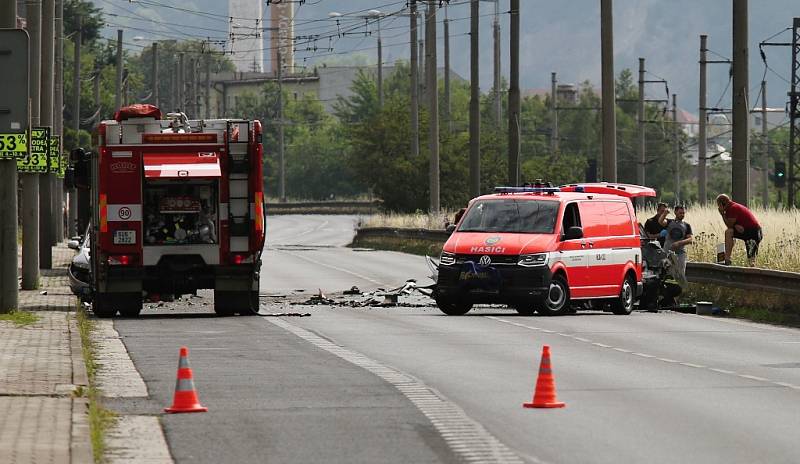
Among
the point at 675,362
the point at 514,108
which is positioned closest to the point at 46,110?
the point at 514,108

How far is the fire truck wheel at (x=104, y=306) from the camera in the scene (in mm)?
25938

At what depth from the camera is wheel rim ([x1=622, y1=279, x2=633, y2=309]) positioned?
93.4 feet

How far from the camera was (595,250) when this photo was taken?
1096 inches

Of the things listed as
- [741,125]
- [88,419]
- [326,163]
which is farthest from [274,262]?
[326,163]

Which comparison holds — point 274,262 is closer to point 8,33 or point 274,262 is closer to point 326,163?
point 8,33

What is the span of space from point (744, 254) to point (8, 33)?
1459 centimetres

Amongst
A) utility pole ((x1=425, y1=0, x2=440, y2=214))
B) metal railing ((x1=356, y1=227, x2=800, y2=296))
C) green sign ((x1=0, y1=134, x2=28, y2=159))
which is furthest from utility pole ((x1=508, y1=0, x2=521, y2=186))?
green sign ((x1=0, y1=134, x2=28, y2=159))

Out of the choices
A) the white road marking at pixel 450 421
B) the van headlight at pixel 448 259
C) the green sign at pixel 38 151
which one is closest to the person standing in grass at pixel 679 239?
the van headlight at pixel 448 259

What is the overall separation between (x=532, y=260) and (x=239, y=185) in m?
4.46

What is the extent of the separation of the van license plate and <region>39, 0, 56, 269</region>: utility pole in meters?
9.96

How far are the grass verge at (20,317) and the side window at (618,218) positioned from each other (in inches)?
366

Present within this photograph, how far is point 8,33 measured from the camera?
21.6m

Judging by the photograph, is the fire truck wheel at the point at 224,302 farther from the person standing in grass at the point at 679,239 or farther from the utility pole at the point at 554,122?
the utility pole at the point at 554,122

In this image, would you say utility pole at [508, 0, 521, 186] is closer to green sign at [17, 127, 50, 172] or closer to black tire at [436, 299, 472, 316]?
green sign at [17, 127, 50, 172]
